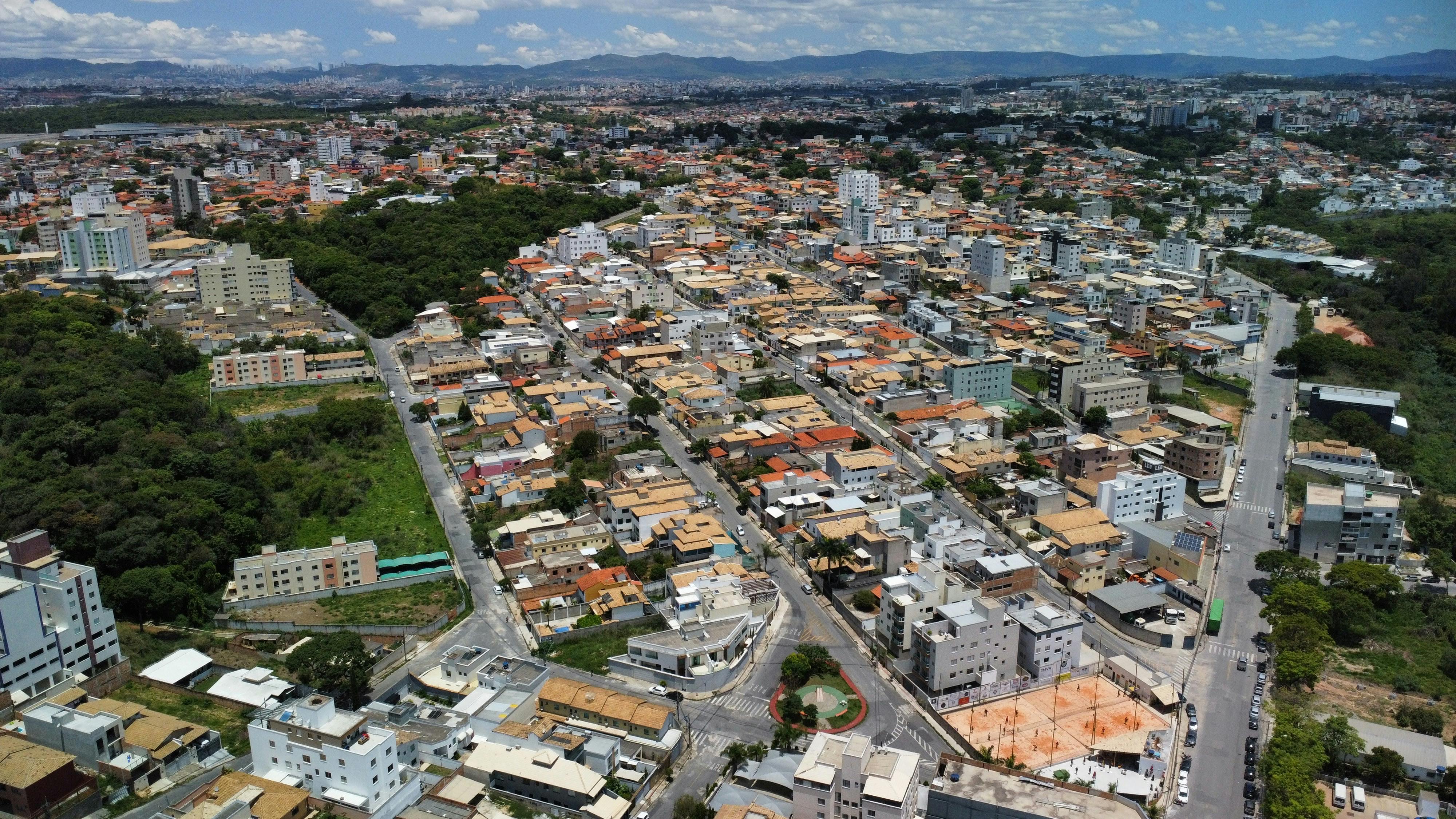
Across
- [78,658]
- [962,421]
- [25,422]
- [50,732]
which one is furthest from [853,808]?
[25,422]

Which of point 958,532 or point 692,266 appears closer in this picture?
point 958,532

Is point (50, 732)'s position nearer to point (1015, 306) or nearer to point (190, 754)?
point (190, 754)

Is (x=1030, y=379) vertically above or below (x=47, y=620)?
below

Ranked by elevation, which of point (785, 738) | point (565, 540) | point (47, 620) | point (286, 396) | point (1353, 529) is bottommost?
point (785, 738)

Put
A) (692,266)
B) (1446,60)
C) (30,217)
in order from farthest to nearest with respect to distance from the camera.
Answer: (1446,60) < (30,217) < (692,266)

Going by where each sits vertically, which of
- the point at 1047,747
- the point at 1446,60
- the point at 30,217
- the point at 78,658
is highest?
the point at 1446,60

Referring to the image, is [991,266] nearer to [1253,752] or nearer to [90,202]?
[1253,752]

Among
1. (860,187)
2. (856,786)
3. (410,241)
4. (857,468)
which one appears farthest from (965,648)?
(860,187)
